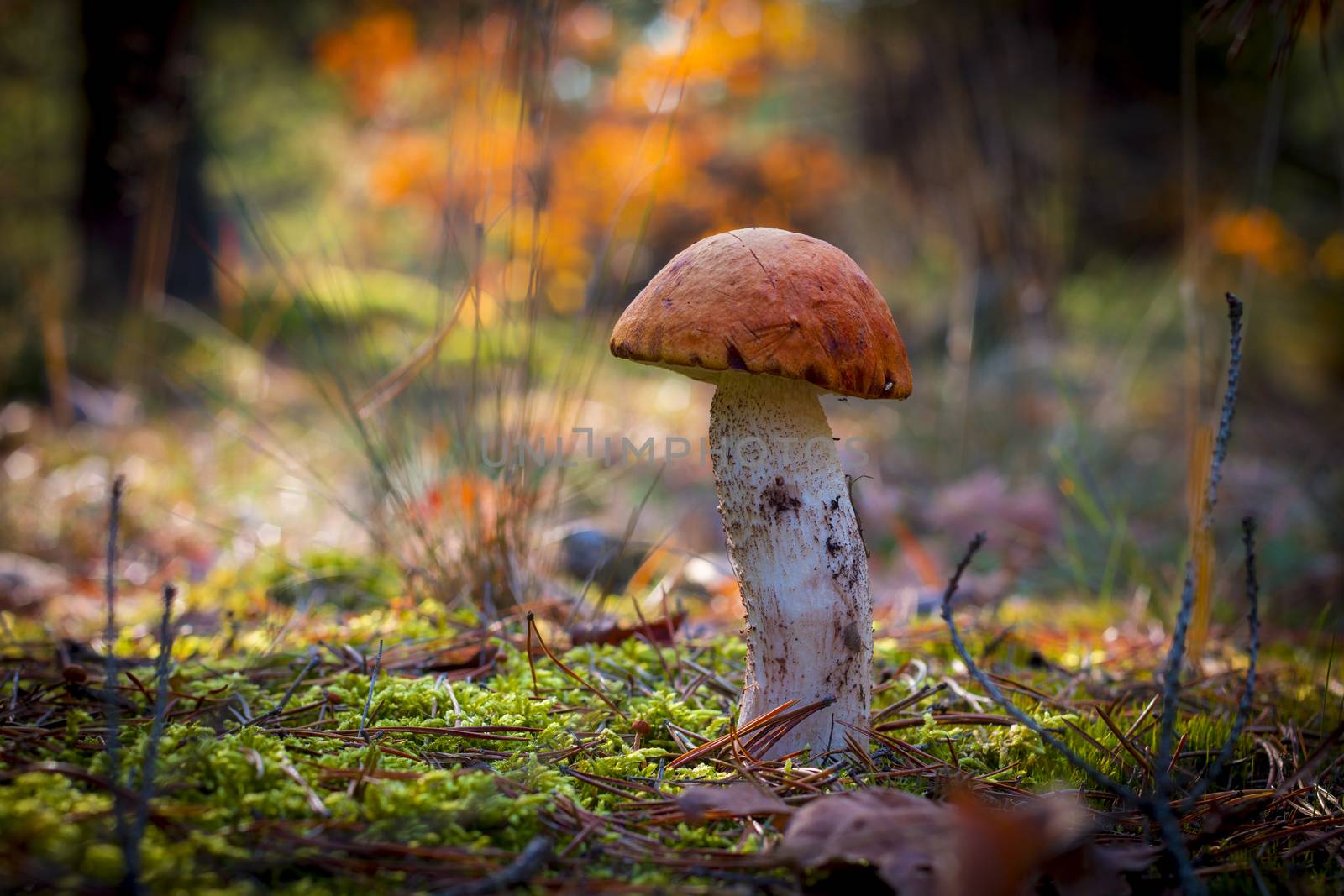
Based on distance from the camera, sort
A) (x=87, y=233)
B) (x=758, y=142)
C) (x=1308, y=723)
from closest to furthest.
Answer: (x=1308, y=723) → (x=87, y=233) → (x=758, y=142)

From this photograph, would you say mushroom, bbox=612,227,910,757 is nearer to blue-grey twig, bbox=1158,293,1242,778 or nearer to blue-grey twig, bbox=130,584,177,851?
blue-grey twig, bbox=1158,293,1242,778

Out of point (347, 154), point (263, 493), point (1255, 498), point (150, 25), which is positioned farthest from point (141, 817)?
point (347, 154)

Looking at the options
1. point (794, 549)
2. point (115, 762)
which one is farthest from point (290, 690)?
point (794, 549)

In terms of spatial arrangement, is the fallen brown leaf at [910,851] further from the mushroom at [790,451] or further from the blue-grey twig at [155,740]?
the blue-grey twig at [155,740]

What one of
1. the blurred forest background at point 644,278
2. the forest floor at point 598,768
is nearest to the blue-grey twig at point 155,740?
the forest floor at point 598,768

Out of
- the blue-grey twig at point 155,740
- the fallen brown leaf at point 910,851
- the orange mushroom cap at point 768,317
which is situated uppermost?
the orange mushroom cap at point 768,317

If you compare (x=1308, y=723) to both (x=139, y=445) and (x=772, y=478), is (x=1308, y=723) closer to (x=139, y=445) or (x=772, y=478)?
(x=772, y=478)
